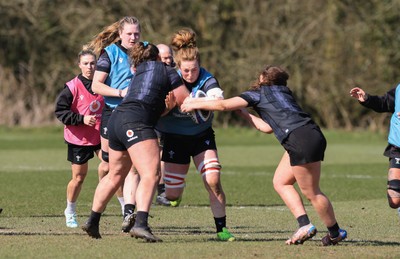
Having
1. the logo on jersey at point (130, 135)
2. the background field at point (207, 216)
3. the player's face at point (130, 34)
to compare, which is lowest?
the background field at point (207, 216)

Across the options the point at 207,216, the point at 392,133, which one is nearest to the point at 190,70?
the point at 392,133

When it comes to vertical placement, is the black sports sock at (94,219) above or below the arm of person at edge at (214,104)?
below

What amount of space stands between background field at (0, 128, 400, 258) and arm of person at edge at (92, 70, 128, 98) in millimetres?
1412

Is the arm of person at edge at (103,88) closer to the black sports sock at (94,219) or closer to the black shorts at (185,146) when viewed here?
the black shorts at (185,146)

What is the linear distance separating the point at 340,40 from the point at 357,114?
2722 mm

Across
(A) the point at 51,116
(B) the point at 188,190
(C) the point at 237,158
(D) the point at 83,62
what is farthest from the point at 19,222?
(A) the point at 51,116

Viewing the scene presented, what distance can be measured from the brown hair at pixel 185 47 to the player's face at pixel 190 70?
0.13 feet

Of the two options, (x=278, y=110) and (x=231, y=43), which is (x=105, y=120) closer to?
(x=278, y=110)

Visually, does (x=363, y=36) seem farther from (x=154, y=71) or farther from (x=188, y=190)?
(x=154, y=71)

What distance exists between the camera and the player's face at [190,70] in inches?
377

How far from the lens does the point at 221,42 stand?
1395 inches

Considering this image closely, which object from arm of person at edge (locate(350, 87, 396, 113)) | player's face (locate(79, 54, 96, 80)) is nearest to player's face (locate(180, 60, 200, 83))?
arm of person at edge (locate(350, 87, 396, 113))

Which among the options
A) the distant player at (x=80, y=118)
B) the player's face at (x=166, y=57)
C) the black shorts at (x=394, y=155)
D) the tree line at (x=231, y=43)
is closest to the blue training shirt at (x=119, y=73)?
the player's face at (x=166, y=57)

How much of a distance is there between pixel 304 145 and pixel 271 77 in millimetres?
749
